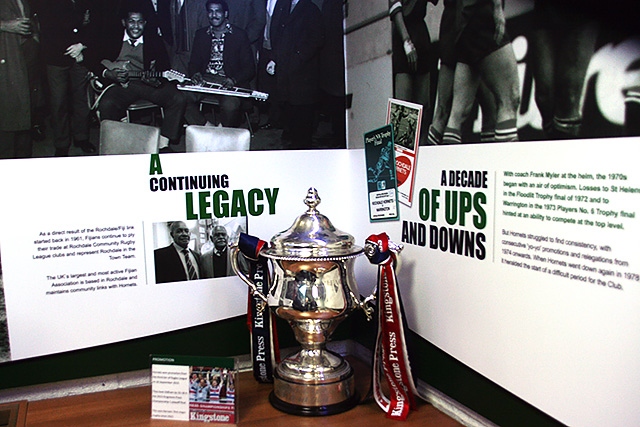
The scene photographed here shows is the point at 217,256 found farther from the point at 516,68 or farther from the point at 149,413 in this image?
the point at 516,68

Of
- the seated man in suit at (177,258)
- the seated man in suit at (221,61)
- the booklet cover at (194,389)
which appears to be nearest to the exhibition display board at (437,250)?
the seated man in suit at (177,258)

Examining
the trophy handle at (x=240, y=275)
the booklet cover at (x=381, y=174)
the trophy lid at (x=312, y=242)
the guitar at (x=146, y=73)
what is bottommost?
the trophy handle at (x=240, y=275)

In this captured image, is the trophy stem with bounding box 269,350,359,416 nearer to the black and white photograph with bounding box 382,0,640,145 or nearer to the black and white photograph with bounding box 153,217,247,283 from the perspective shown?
the black and white photograph with bounding box 153,217,247,283

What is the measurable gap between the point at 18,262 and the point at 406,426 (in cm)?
100

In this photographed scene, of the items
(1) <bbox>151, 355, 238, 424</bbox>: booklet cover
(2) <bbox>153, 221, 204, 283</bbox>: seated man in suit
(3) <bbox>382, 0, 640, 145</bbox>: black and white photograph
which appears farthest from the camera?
(2) <bbox>153, 221, 204, 283</bbox>: seated man in suit

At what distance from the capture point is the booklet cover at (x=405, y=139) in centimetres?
152

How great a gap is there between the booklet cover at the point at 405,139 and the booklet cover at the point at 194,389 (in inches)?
22.9

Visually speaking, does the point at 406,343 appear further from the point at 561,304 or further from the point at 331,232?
the point at 561,304

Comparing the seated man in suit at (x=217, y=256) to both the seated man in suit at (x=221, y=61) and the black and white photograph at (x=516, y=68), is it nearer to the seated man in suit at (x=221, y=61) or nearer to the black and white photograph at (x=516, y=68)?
the seated man in suit at (x=221, y=61)

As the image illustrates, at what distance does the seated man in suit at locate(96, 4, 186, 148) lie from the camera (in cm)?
162

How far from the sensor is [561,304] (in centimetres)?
112

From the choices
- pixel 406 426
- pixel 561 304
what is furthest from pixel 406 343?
pixel 561 304

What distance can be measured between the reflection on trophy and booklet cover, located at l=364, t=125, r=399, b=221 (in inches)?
7.7

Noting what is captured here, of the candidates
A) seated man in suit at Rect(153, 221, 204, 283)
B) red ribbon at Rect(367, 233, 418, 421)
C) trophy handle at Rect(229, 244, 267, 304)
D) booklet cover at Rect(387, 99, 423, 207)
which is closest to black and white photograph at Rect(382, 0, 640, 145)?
booklet cover at Rect(387, 99, 423, 207)
